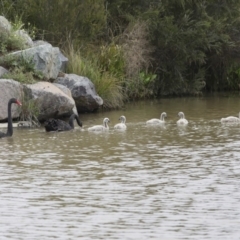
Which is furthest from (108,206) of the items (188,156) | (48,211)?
(188,156)

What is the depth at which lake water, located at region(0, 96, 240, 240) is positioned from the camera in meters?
11.2

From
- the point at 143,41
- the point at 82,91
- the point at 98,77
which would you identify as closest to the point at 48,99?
the point at 82,91

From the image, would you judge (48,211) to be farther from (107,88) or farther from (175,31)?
(175,31)

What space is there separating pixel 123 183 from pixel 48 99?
898 centimetres

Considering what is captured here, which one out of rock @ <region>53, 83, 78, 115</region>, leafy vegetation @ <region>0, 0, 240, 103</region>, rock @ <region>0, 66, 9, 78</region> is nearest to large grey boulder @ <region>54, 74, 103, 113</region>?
rock @ <region>53, 83, 78, 115</region>

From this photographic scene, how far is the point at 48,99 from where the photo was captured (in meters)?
22.7

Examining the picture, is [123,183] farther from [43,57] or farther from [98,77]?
[98,77]

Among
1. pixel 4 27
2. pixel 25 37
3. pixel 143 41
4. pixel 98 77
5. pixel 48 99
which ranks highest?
pixel 4 27

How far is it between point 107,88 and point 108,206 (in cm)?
1401

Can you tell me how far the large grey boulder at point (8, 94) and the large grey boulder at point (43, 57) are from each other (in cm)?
163

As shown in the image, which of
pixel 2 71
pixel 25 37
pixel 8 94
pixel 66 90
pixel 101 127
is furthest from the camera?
pixel 25 37

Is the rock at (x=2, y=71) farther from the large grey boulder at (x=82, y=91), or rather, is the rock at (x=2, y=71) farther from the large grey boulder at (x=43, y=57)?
the large grey boulder at (x=82, y=91)

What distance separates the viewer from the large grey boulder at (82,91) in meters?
24.8

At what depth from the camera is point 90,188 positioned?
1367cm
